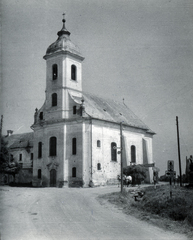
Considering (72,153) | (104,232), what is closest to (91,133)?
(72,153)

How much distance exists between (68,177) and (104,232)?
2533cm

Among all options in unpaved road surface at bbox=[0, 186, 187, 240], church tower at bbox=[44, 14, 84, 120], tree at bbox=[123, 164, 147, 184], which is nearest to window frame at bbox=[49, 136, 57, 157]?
church tower at bbox=[44, 14, 84, 120]

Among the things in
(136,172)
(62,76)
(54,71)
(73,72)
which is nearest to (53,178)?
(136,172)

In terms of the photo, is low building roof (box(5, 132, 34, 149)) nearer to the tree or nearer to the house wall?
the house wall

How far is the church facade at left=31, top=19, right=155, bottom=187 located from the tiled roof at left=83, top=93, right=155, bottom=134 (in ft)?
0.67

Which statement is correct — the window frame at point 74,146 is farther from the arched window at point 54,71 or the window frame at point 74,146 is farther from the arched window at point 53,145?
the arched window at point 54,71

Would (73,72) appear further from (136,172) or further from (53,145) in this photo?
(136,172)

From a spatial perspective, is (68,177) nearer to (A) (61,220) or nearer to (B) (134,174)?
(B) (134,174)

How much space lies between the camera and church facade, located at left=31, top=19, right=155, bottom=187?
35438 millimetres

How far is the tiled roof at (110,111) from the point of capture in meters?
38.1

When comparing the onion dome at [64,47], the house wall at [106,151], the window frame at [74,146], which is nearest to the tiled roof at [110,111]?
the house wall at [106,151]

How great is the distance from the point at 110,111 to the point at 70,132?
8.67 meters

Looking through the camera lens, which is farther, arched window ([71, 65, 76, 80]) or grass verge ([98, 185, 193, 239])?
arched window ([71, 65, 76, 80])

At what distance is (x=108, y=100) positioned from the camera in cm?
4819
